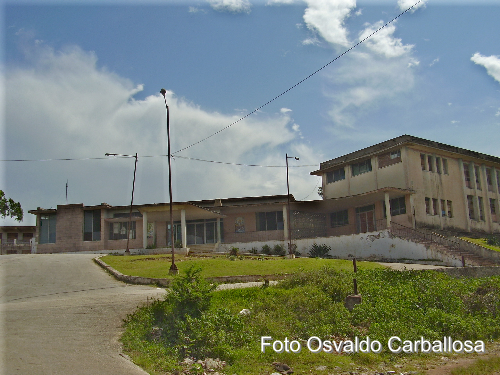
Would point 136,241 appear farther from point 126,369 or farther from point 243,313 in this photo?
point 126,369

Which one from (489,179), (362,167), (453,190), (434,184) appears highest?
(362,167)

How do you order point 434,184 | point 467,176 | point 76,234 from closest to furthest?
1. point 434,184
2. point 467,176
3. point 76,234

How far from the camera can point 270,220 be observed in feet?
122

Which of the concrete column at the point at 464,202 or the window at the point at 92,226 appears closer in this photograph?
the concrete column at the point at 464,202

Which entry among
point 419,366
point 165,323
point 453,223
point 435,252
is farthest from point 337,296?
point 453,223

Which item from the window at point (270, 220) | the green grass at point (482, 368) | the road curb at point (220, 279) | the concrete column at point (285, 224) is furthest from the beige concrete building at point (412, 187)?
the green grass at point (482, 368)

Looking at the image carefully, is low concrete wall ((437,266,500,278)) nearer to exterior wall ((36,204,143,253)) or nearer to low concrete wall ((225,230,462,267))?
low concrete wall ((225,230,462,267))

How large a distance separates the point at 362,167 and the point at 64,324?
29924 millimetres

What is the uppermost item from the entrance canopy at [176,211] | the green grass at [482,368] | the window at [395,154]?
the window at [395,154]

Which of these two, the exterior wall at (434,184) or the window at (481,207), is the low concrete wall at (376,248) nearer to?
the exterior wall at (434,184)

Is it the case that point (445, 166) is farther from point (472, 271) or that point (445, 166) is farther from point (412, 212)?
point (472, 271)

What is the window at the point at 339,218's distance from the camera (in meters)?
36.5

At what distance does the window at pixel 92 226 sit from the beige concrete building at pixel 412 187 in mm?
20439

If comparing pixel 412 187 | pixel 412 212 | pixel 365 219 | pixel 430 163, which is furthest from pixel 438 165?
pixel 365 219
